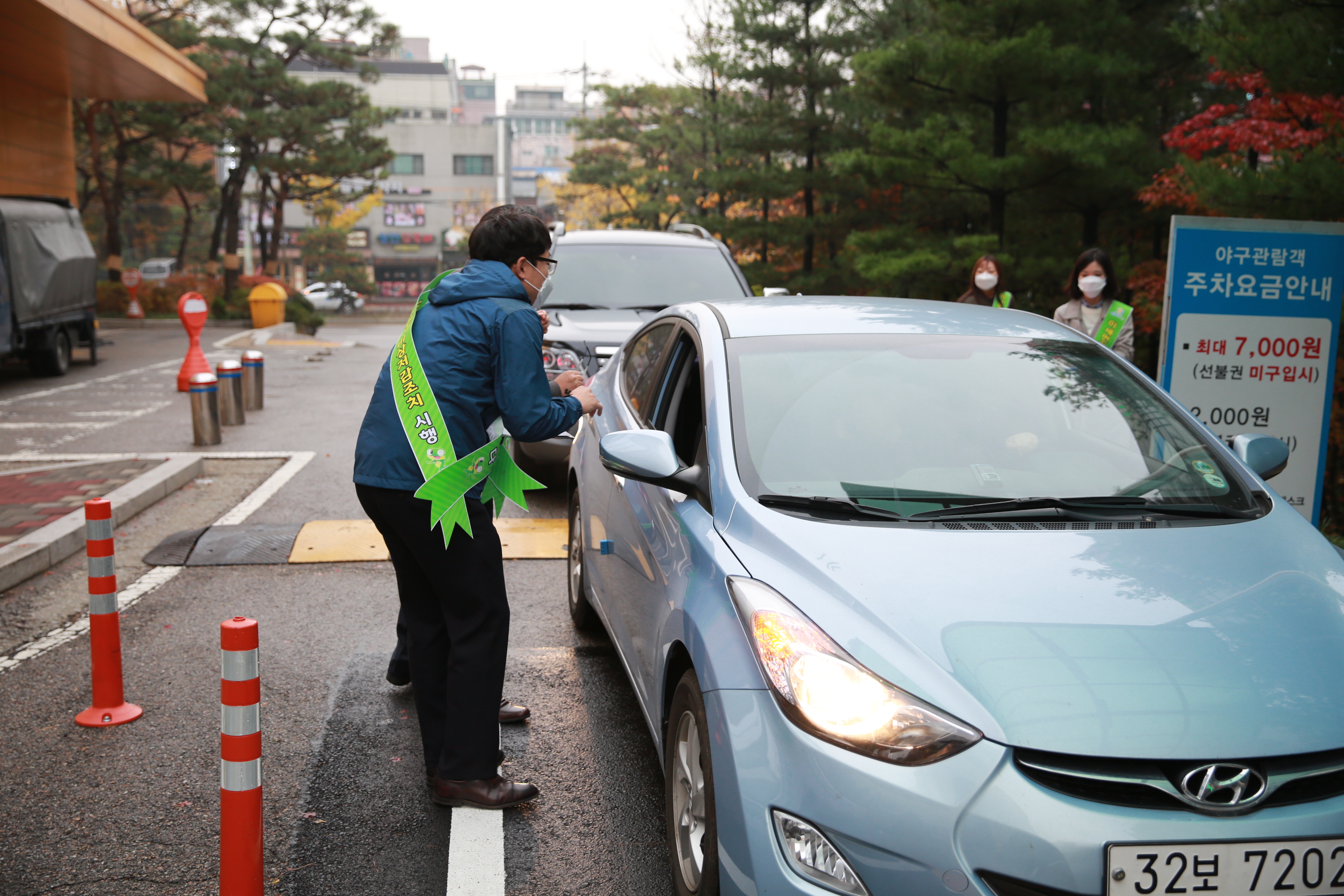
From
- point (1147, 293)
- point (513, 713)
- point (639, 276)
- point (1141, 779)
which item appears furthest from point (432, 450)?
point (1147, 293)

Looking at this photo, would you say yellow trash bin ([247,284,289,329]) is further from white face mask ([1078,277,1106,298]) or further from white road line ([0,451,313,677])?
white face mask ([1078,277,1106,298])

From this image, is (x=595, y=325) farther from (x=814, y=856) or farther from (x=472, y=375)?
(x=814, y=856)

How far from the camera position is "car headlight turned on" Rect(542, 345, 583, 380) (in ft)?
25.1

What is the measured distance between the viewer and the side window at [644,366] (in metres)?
4.23

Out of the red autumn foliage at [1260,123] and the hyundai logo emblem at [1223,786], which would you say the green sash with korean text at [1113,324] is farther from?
the hyundai logo emblem at [1223,786]

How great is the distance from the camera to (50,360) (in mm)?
17016

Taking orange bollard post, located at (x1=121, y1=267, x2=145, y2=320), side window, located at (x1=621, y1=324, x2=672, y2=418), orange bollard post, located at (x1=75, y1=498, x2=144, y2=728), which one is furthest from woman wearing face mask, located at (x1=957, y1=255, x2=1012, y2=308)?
orange bollard post, located at (x1=121, y1=267, x2=145, y2=320)

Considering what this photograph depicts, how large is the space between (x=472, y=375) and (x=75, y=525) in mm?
4765

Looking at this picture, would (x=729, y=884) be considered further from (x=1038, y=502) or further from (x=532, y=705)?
(x=532, y=705)

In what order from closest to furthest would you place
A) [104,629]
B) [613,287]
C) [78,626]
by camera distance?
[104,629] < [78,626] < [613,287]

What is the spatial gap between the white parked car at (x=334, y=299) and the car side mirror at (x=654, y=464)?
164ft

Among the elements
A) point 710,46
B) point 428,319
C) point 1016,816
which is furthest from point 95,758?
point 710,46

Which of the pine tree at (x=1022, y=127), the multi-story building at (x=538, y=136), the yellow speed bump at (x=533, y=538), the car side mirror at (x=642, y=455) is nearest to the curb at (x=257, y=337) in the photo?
the pine tree at (x=1022, y=127)

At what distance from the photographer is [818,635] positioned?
2.35m
